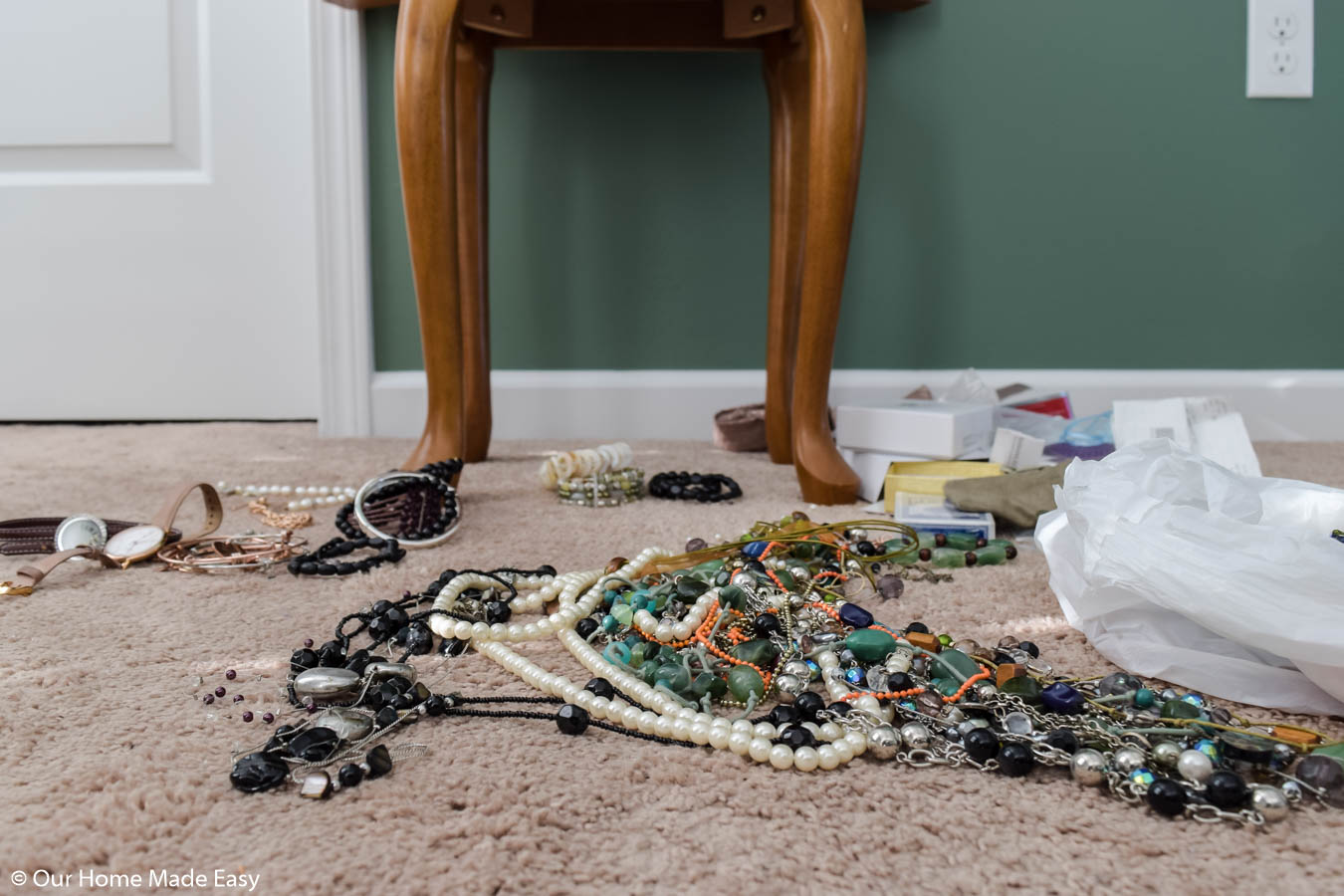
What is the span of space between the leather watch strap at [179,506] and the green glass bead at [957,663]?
0.72 m

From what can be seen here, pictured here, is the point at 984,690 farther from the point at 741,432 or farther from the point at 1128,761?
A: the point at 741,432

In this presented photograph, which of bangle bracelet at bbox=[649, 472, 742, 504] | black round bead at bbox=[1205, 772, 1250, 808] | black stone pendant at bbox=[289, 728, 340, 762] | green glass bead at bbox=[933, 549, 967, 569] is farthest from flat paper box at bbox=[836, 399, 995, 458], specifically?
black stone pendant at bbox=[289, 728, 340, 762]

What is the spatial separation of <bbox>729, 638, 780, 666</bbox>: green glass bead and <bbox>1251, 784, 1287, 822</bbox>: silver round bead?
29cm

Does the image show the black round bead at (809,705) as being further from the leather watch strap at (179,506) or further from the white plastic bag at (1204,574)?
the leather watch strap at (179,506)

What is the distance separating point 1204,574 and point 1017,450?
2.01ft

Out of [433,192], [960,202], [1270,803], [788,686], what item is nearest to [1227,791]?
[1270,803]

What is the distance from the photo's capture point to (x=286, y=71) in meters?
1.74

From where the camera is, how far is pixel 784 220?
1.49 meters

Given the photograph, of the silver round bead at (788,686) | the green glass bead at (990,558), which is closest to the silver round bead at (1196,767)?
the silver round bead at (788,686)

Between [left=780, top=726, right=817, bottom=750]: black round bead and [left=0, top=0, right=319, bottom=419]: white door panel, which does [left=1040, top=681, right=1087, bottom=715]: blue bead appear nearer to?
[left=780, top=726, right=817, bottom=750]: black round bead

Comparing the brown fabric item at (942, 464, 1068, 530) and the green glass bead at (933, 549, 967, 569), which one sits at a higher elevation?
the brown fabric item at (942, 464, 1068, 530)

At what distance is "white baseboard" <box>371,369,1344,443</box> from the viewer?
1.71m

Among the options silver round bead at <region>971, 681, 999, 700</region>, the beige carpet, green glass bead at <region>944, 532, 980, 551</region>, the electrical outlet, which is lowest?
the beige carpet

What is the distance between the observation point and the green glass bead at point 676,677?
0.61 m
